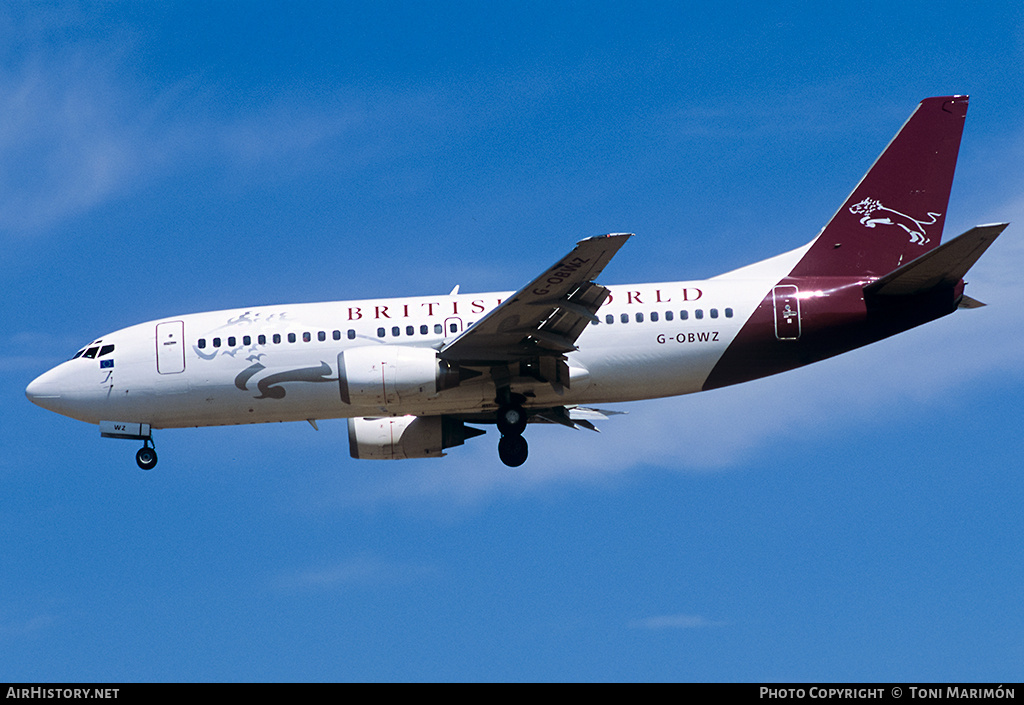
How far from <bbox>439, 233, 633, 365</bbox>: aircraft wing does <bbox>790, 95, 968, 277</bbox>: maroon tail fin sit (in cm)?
628

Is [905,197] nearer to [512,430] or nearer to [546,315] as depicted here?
[546,315]

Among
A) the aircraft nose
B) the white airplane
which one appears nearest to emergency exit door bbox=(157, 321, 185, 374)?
the white airplane

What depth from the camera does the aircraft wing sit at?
2564cm

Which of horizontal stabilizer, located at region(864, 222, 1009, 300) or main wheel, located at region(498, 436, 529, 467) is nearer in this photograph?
horizontal stabilizer, located at region(864, 222, 1009, 300)

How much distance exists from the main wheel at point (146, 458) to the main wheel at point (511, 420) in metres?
7.94

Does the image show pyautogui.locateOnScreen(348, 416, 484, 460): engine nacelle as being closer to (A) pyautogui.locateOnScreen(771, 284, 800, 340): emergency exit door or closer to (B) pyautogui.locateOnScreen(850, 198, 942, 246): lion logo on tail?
(A) pyautogui.locateOnScreen(771, 284, 800, 340): emergency exit door

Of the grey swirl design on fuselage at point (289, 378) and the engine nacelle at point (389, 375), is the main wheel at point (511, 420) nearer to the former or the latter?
the engine nacelle at point (389, 375)

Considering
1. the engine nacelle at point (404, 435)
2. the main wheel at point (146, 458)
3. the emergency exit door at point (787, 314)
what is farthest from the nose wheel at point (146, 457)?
the emergency exit door at point (787, 314)

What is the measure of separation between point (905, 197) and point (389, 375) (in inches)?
507

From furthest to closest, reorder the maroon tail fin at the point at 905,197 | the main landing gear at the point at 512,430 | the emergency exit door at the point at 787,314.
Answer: the maroon tail fin at the point at 905,197 < the main landing gear at the point at 512,430 < the emergency exit door at the point at 787,314

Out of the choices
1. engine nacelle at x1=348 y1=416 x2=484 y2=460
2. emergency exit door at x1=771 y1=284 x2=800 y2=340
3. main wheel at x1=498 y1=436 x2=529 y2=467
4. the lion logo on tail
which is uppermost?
the lion logo on tail

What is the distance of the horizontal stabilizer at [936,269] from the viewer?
26078 mm

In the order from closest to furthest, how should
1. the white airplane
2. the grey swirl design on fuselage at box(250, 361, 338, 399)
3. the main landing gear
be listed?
the white airplane, the grey swirl design on fuselage at box(250, 361, 338, 399), the main landing gear

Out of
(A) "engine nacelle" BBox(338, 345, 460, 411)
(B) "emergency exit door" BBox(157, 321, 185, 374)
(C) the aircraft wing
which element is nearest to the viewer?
(C) the aircraft wing
